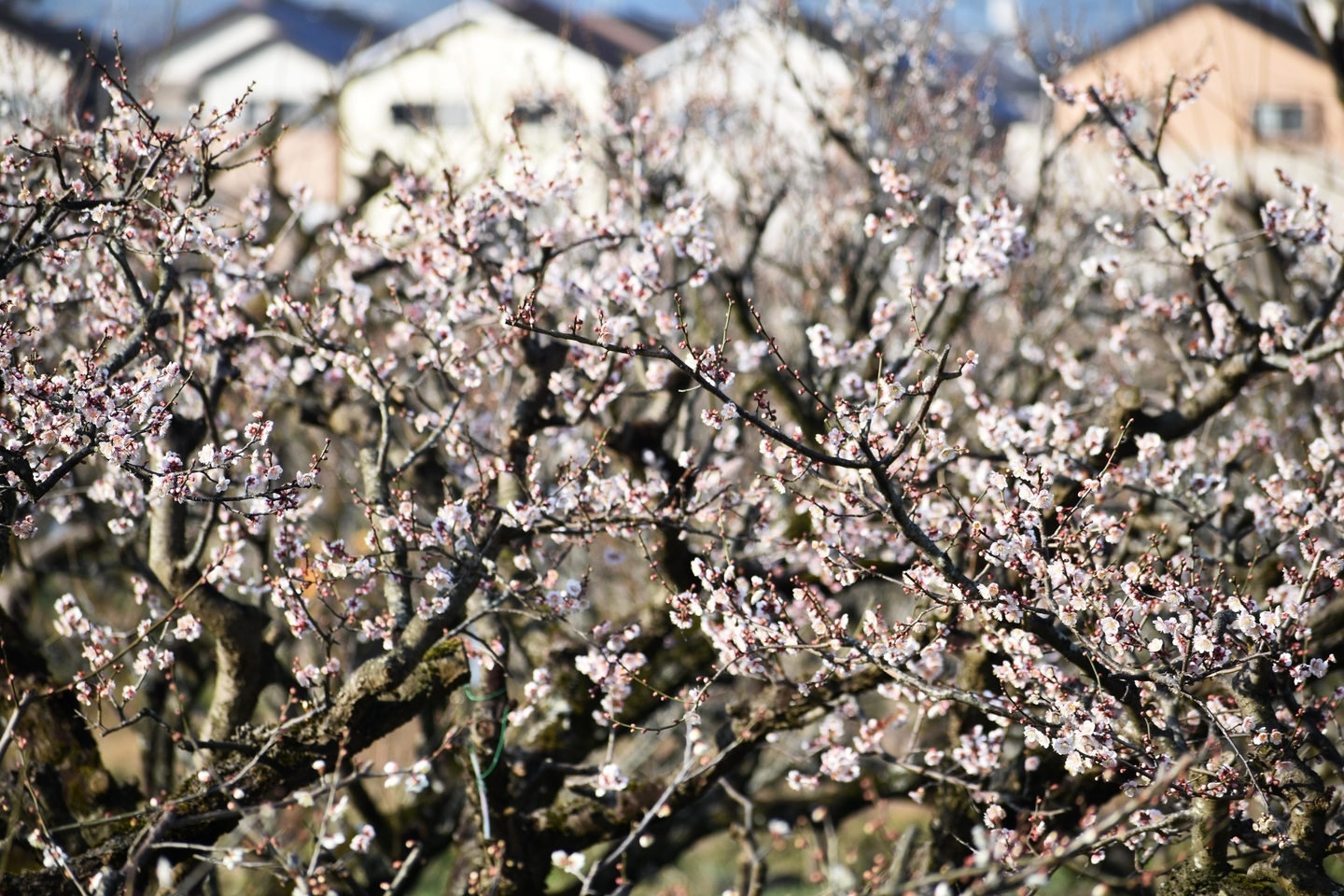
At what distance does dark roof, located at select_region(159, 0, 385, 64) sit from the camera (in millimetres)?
30062

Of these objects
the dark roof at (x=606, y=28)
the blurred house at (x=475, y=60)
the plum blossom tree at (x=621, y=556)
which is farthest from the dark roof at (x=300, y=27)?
the plum blossom tree at (x=621, y=556)

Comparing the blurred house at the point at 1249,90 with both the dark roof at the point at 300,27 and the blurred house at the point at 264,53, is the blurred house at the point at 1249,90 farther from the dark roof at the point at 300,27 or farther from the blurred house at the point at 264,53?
the dark roof at the point at 300,27

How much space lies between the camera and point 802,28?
10102 mm

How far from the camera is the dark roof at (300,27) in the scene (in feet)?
98.6

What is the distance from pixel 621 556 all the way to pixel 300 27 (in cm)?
2916

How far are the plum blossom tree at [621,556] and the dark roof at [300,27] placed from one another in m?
25.3

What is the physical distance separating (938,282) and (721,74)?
7287mm

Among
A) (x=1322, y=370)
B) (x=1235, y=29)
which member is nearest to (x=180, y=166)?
(x=1322, y=370)

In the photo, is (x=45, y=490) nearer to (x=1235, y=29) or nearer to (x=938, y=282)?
(x=938, y=282)

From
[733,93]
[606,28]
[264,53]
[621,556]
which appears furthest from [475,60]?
[621,556]

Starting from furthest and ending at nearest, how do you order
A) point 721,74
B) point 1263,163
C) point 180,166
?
point 1263,163, point 721,74, point 180,166

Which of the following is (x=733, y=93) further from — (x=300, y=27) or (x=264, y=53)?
(x=300, y=27)

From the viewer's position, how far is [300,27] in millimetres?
30984

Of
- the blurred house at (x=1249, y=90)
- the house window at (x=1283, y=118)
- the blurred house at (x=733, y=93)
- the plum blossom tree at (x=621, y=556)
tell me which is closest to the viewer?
the plum blossom tree at (x=621, y=556)
